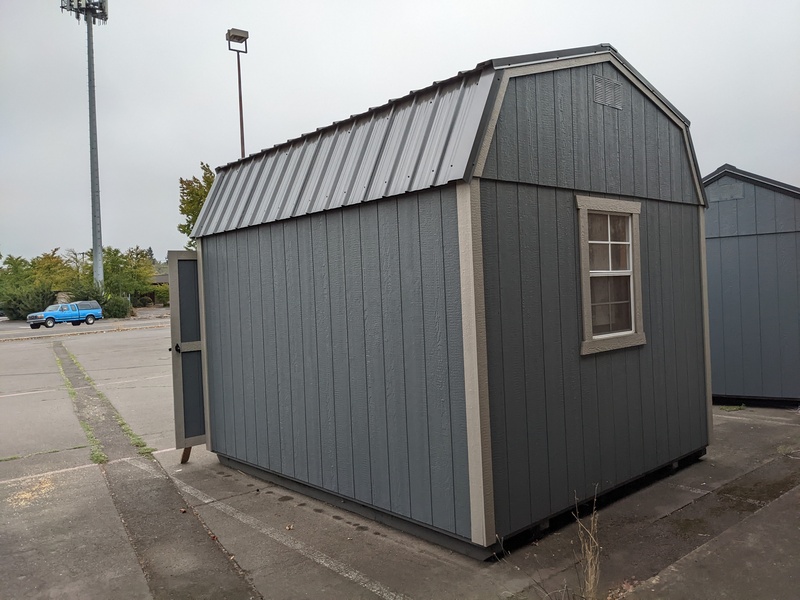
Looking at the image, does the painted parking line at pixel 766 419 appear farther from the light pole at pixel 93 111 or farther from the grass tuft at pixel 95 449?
the light pole at pixel 93 111

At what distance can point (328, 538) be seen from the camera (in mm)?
4117

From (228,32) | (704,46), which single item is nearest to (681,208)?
(704,46)

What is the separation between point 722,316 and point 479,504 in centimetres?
588

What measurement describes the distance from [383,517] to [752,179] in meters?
6.36

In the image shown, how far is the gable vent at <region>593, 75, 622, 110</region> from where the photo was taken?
4.47m

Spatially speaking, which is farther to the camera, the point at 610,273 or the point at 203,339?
the point at 203,339

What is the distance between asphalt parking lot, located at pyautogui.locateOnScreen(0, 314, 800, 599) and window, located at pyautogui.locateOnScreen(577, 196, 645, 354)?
128cm

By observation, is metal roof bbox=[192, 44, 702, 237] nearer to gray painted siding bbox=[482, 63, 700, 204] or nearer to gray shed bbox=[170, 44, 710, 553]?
gray shed bbox=[170, 44, 710, 553]

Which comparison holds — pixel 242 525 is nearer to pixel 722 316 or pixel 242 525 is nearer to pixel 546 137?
pixel 546 137

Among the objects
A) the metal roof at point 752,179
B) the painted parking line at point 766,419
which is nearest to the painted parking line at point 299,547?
the painted parking line at point 766,419

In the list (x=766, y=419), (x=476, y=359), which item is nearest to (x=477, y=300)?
(x=476, y=359)

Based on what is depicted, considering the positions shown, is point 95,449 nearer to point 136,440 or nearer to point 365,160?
point 136,440

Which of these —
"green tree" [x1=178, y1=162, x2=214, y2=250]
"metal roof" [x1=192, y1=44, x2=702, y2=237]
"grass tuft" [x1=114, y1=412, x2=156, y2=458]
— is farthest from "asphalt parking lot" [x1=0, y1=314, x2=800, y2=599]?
"green tree" [x1=178, y1=162, x2=214, y2=250]

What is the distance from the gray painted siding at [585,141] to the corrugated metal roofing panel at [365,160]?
0.22 meters
